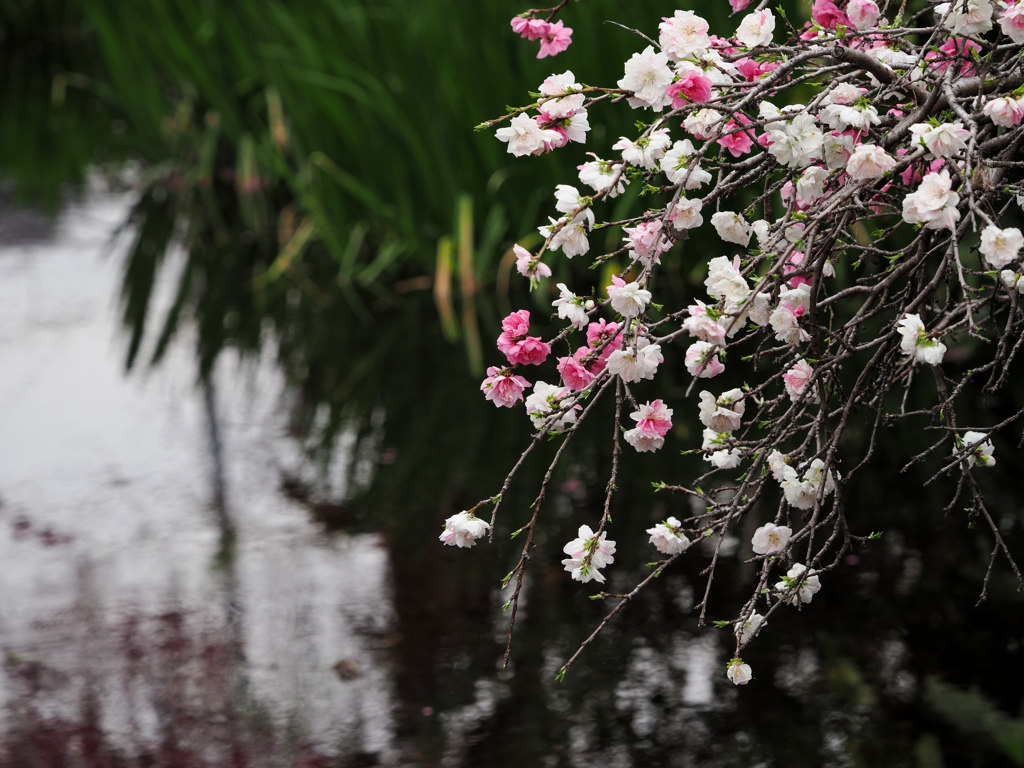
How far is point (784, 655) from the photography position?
2.42m

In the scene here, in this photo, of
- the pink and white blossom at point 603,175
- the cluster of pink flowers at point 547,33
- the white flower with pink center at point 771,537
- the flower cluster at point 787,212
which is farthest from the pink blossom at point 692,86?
the white flower with pink center at point 771,537

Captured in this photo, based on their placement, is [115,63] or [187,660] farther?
[115,63]

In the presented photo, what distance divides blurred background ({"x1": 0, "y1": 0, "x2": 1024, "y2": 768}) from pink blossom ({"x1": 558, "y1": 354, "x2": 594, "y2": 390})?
993mm

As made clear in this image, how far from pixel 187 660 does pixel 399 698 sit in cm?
52

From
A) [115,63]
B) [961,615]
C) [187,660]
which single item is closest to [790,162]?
[961,615]

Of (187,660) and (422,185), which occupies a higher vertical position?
(422,185)

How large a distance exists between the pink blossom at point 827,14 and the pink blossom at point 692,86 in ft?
1.20

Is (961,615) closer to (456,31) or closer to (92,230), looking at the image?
(456,31)


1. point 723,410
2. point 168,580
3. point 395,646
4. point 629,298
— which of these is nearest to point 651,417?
point 723,410

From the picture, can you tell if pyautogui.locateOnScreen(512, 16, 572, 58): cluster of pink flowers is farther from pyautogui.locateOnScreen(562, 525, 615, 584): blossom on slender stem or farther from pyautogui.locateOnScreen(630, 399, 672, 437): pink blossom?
pyautogui.locateOnScreen(562, 525, 615, 584): blossom on slender stem

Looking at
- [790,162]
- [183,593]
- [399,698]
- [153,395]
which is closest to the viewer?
[790,162]

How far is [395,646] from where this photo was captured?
99.0 inches

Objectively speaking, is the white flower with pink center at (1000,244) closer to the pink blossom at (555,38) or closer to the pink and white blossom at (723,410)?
the pink and white blossom at (723,410)

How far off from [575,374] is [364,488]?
2.03 metres
